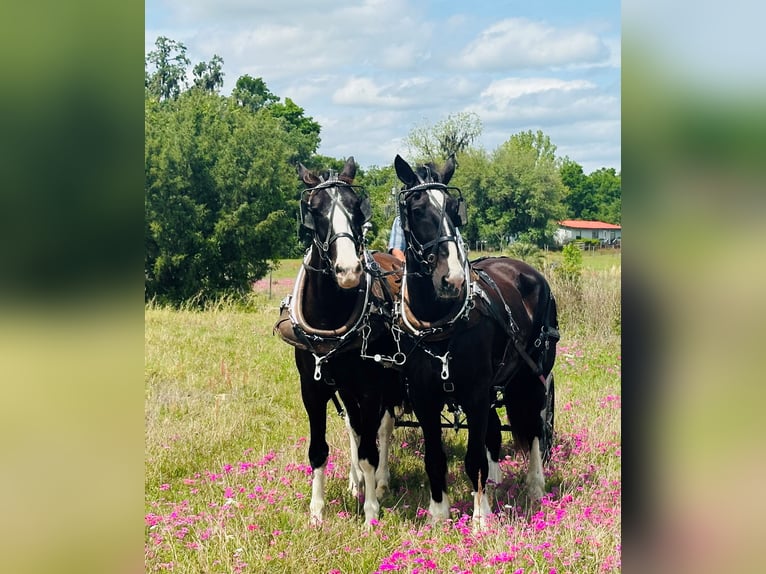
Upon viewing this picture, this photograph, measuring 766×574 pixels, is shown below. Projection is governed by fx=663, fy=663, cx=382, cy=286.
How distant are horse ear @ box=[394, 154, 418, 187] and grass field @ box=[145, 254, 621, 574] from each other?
1.52 meters

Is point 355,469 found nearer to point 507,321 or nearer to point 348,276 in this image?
point 507,321

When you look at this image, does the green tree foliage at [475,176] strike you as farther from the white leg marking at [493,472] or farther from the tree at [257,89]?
the white leg marking at [493,472]

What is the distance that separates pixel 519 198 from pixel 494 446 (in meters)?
38.5

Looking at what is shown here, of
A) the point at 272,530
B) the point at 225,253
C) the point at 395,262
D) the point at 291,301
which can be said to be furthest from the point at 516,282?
the point at 225,253

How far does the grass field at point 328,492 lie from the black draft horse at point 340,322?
403mm

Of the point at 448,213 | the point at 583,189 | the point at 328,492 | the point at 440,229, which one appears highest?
the point at 583,189

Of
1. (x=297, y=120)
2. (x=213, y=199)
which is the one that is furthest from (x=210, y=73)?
(x=213, y=199)

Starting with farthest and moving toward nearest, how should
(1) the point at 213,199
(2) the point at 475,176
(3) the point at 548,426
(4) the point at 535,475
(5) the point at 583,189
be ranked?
(5) the point at 583,189, (2) the point at 475,176, (1) the point at 213,199, (3) the point at 548,426, (4) the point at 535,475

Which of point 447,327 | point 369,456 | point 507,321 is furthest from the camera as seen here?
point 369,456

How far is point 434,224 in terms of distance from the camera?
13.2ft

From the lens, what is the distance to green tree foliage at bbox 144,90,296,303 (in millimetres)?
21188

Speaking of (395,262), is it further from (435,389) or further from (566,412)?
(566,412)
